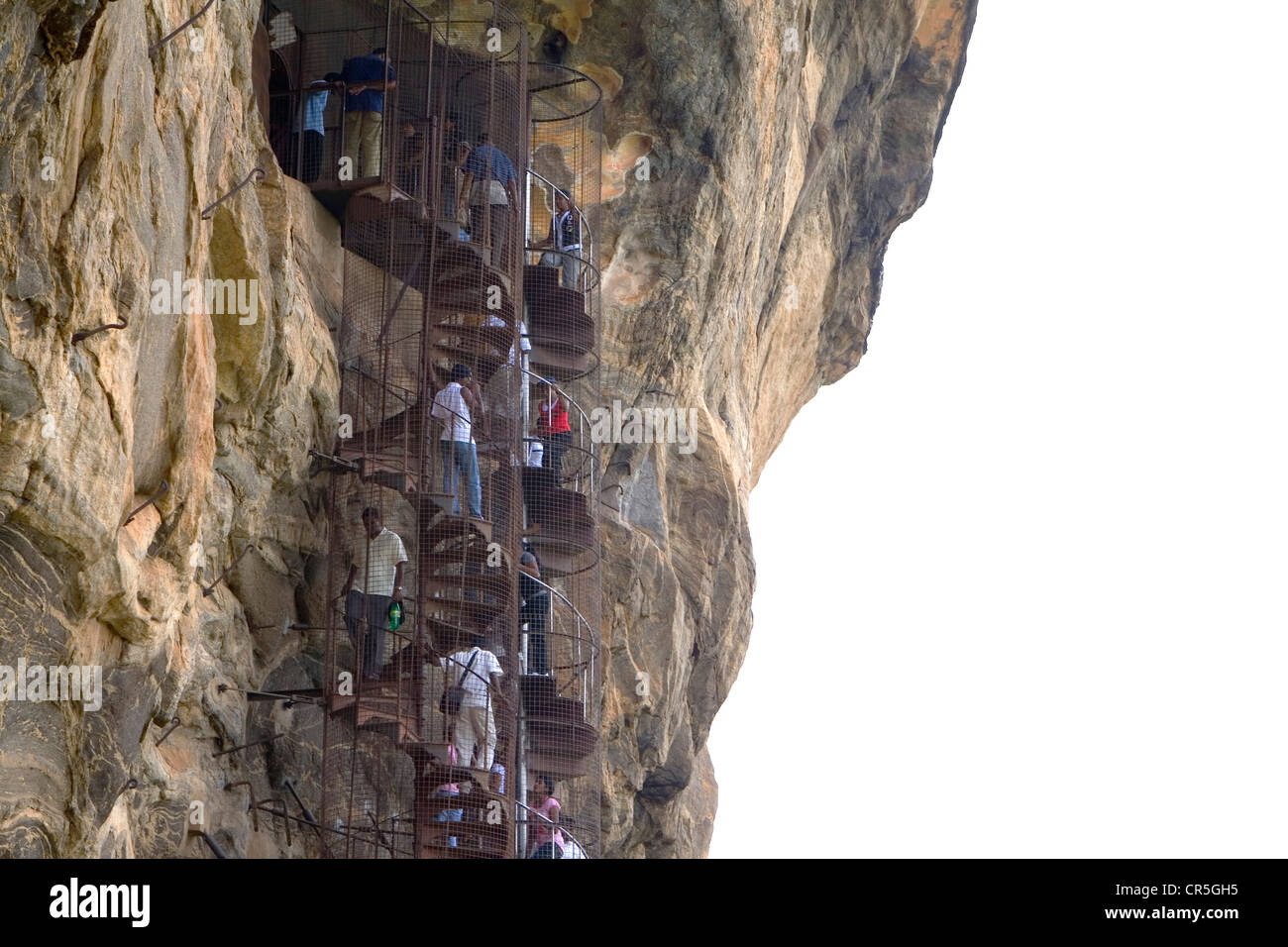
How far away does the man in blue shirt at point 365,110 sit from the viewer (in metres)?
21.0

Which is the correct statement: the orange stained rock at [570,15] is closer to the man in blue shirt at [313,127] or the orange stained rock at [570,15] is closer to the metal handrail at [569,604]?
the man in blue shirt at [313,127]

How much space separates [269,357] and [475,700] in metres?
3.88

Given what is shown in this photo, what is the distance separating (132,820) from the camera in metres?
16.3

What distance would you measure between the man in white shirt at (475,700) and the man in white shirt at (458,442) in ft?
4.98

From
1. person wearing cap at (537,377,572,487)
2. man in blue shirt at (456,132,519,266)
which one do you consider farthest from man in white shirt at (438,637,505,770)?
man in blue shirt at (456,132,519,266)

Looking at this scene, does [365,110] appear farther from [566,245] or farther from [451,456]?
[451,456]

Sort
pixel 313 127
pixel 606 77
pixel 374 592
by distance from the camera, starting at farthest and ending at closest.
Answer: pixel 606 77
pixel 313 127
pixel 374 592

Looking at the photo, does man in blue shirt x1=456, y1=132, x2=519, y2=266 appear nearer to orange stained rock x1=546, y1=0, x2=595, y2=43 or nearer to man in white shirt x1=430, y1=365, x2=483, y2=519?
man in white shirt x1=430, y1=365, x2=483, y2=519

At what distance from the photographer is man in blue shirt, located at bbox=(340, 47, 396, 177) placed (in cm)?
2098

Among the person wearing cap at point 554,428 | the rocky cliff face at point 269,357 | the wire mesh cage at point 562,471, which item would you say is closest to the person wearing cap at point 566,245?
the wire mesh cage at point 562,471

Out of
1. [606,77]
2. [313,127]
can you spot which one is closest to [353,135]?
[313,127]

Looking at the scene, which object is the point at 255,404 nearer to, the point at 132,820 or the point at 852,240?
the point at 132,820

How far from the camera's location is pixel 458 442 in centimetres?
2006
